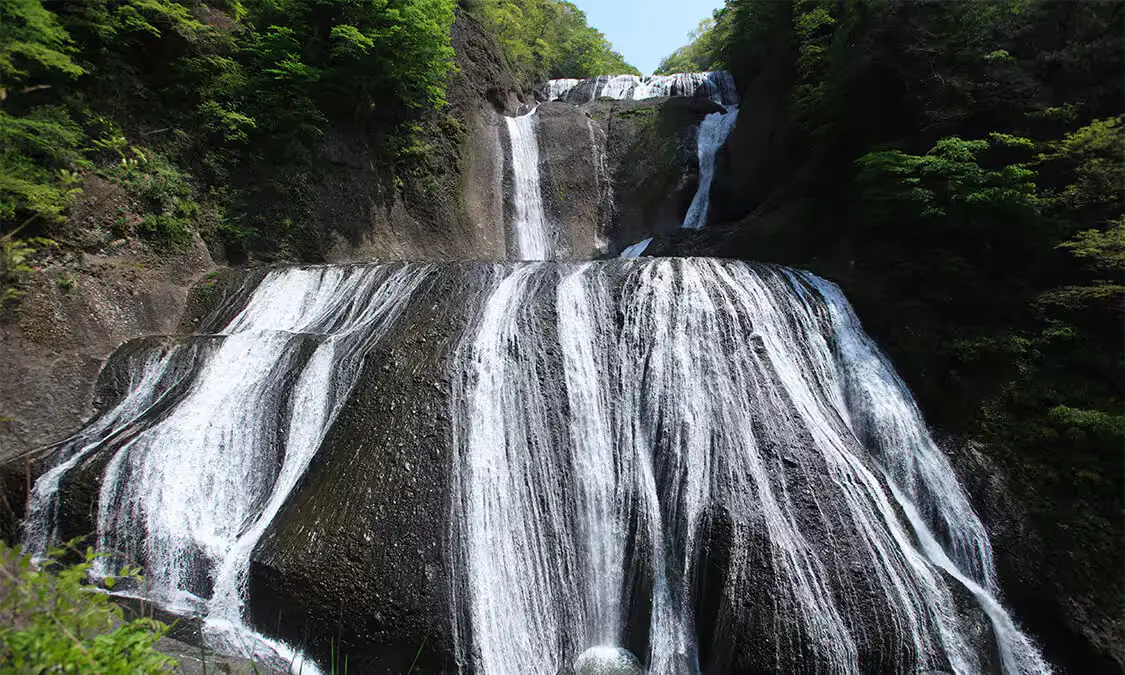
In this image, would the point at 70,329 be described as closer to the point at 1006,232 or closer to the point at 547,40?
the point at 1006,232

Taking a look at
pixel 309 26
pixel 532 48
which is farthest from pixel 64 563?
pixel 532 48

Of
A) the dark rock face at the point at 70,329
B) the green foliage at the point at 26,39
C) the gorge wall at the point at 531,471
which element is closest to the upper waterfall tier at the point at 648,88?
the gorge wall at the point at 531,471

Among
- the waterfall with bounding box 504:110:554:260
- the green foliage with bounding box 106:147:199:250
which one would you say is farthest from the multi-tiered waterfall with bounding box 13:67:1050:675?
the waterfall with bounding box 504:110:554:260

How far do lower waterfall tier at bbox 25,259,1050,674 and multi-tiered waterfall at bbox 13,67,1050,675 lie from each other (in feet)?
0.08

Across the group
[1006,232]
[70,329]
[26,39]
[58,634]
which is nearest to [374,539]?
[58,634]

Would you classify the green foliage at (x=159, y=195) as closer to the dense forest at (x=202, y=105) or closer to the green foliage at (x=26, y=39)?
the dense forest at (x=202, y=105)

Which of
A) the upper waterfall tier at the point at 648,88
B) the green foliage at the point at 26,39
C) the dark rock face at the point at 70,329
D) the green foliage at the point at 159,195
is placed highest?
the upper waterfall tier at the point at 648,88

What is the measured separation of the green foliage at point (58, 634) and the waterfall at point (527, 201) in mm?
12505

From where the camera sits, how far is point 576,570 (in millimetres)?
5195

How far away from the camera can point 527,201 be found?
1480cm

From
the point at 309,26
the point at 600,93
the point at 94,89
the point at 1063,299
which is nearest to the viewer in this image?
the point at 1063,299

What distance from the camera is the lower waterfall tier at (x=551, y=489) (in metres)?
4.61

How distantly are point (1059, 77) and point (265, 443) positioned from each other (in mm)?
11262

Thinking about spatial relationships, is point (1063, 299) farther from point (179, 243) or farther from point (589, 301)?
point (179, 243)
